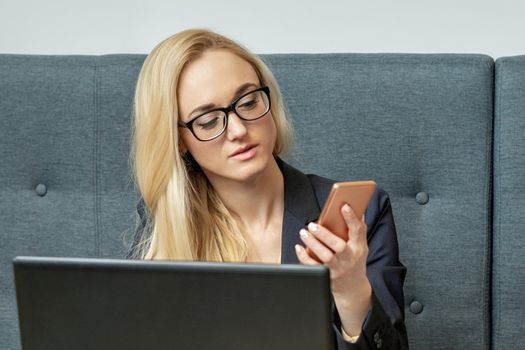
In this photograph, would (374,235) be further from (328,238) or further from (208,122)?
(328,238)

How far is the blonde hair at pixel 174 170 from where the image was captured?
1.58 metres

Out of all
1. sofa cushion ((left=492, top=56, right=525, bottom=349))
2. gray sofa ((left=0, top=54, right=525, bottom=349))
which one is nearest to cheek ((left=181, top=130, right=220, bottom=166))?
gray sofa ((left=0, top=54, right=525, bottom=349))

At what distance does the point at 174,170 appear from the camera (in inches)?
63.4

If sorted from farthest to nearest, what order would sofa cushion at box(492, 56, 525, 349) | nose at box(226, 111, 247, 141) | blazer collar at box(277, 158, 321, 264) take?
sofa cushion at box(492, 56, 525, 349)
blazer collar at box(277, 158, 321, 264)
nose at box(226, 111, 247, 141)

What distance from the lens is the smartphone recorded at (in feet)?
3.64

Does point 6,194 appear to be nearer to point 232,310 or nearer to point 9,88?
point 9,88

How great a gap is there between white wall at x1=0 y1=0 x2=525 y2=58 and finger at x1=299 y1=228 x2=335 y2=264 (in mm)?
1028

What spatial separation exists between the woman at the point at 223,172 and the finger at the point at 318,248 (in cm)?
29

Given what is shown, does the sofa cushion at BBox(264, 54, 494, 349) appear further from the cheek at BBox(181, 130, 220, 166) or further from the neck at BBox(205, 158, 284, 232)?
the cheek at BBox(181, 130, 220, 166)

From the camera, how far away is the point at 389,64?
187 cm

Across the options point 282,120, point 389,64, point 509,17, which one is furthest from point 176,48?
point 509,17

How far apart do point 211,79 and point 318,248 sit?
481mm

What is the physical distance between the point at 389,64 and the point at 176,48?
487mm

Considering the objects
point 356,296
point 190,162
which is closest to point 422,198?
point 190,162
